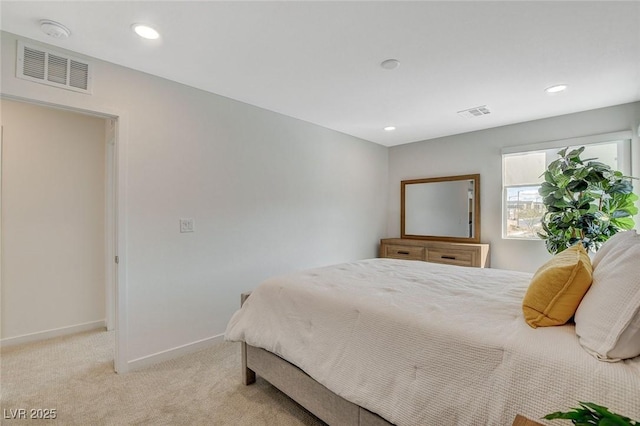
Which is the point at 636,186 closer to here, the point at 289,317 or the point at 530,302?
the point at 530,302

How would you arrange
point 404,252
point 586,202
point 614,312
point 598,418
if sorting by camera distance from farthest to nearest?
point 404,252 < point 586,202 < point 614,312 < point 598,418

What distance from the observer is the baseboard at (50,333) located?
2854 mm

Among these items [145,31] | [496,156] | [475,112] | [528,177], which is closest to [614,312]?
[145,31]

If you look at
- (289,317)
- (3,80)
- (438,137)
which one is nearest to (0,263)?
(3,80)

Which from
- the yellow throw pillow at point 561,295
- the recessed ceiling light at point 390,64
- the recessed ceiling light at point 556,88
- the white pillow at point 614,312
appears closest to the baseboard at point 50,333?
the recessed ceiling light at point 390,64

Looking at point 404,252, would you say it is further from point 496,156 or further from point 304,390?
point 304,390

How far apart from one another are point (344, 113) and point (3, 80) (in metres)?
2.80

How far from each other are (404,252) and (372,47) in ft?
9.89

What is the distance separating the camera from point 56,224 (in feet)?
10.3

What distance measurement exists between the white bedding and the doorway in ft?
6.21

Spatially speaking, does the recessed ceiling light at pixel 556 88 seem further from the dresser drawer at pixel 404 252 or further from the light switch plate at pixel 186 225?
the light switch plate at pixel 186 225

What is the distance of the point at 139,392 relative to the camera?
6.93 feet

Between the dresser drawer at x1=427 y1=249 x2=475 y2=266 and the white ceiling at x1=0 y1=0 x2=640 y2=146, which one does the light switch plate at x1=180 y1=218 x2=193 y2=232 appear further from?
the dresser drawer at x1=427 y1=249 x2=475 y2=266

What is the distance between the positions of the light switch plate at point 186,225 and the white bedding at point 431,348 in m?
1.02
